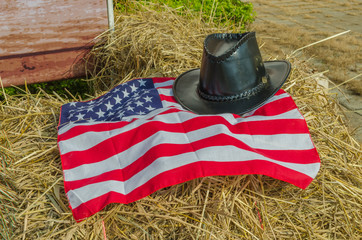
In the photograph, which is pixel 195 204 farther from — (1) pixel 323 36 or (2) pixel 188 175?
(1) pixel 323 36

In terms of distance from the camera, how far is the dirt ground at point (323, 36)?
4.49 m

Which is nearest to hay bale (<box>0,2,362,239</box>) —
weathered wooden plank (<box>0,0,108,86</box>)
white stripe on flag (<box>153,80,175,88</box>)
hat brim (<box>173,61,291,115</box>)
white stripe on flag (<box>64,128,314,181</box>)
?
white stripe on flag (<box>64,128,314,181</box>)

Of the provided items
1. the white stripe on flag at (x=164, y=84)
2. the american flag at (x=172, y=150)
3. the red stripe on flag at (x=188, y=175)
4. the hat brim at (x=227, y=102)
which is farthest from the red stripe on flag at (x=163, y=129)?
the white stripe on flag at (x=164, y=84)

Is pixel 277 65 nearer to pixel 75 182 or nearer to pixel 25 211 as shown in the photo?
pixel 75 182

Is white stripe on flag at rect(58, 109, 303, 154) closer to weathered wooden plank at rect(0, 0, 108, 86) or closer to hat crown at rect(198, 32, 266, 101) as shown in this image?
hat crown at rect(198, 32, 266, 101)

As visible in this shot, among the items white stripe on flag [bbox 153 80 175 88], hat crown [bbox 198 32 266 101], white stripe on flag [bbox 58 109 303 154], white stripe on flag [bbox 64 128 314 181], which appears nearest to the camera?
white stripe on flag [bbox 64 128 314 181]

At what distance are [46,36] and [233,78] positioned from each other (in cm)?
225

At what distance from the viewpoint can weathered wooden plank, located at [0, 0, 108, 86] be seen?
3.53 metres

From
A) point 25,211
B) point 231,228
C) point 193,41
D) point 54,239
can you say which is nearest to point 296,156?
point 231,228

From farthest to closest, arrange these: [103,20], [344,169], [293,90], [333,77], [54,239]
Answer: [333,77], [103,20], [293,90], [344,169], [54,239]

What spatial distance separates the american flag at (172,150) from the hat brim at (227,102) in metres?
0.07

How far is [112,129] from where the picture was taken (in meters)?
2.43

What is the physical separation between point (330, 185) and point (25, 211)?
1801 millimetres

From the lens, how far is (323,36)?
6.55 m
